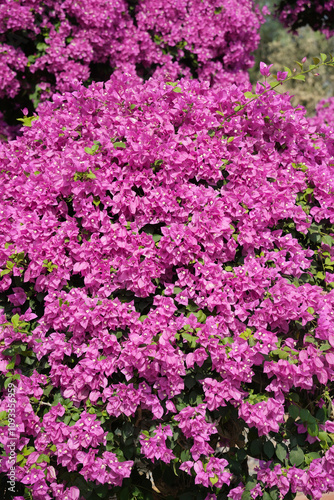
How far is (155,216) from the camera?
2748 mm

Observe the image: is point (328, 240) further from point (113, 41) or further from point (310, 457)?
point (113, 41)

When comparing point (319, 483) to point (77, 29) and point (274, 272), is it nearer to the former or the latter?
point (274, 272)

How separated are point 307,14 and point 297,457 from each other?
26.2ft

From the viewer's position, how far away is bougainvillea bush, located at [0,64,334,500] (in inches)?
101

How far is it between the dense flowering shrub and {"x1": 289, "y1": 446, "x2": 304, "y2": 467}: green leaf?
7.52 metres

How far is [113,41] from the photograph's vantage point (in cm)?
666

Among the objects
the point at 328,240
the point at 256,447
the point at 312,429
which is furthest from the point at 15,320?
the point at 328,240

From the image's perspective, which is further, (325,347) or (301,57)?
(301,57)

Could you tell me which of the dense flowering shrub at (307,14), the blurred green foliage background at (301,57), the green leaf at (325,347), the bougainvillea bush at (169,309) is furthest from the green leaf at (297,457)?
the blurred green foliage background at (301,57)

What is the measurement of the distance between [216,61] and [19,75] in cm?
298

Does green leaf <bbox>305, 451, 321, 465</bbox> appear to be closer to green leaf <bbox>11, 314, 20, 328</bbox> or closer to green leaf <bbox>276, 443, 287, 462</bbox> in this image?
green leaf <bbox>276, 443, 287, 462</bbox>

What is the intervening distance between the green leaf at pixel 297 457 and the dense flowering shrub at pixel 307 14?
752 centimetres

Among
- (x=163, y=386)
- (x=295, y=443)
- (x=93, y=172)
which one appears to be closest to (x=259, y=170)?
(x=93, y=172)

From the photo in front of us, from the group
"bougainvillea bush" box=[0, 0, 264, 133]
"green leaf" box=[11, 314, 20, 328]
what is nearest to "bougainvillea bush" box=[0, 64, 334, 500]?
"green leaf" box=[11, 314, 20, 328]
